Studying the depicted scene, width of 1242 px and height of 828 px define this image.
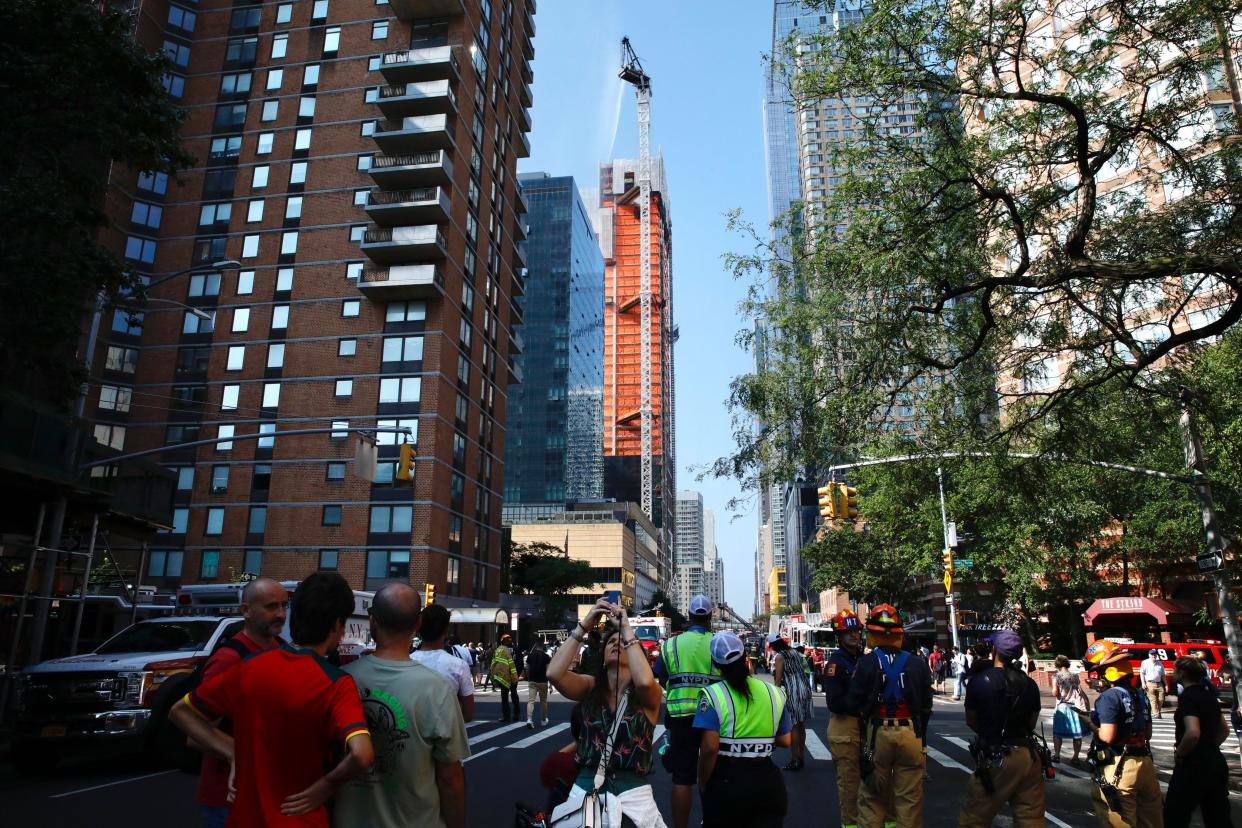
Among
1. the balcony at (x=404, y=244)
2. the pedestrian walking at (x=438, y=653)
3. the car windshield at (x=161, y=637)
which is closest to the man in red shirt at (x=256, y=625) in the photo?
the pedestrian walking at (x=438, y=653)

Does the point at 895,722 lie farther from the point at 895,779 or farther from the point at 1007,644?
the point at 1007,644

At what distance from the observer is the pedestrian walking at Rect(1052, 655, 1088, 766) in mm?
10828

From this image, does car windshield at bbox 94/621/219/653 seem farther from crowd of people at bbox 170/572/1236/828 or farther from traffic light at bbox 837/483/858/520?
traffic light at bbox 837/483/858/520

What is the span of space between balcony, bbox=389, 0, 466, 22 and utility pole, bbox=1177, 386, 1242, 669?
161 ft

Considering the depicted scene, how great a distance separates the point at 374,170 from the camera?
156 feet

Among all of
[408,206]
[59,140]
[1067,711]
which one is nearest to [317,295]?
[408,206]

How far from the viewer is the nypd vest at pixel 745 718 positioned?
470cm

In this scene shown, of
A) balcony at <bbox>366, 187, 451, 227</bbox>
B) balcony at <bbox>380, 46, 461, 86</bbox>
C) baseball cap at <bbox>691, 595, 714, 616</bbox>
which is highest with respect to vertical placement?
balcony at <bbox>380, 46, 461, 86</bbox>

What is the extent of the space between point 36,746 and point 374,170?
4178cm

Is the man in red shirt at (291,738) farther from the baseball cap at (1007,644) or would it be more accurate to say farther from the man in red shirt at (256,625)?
the baseball cap at (1007,644)

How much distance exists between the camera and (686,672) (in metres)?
6.06

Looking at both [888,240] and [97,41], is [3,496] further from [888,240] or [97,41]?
[888,240]

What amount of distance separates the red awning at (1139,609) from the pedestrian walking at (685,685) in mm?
32928

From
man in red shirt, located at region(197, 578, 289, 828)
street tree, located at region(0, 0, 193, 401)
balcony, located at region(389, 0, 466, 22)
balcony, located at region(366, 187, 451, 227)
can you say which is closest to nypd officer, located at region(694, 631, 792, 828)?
man in red shirt, located at region(197, 578, 289, 828)
